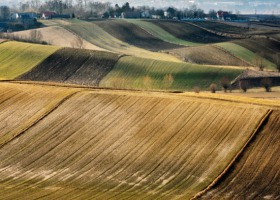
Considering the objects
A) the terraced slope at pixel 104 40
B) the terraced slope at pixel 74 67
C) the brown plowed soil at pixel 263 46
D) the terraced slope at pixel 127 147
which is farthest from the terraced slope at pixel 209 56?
the terraced slope at pixel 127 147

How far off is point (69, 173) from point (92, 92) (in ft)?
61.6

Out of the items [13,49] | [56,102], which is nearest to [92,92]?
[56,102]

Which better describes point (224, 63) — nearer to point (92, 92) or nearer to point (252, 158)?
point (92, 92)

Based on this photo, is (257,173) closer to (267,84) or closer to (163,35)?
(267,84)

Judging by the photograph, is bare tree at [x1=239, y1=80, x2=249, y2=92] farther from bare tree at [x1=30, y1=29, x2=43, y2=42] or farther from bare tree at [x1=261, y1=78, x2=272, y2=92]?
bare tree at [x1=30, y1=29, x2=43, y2=42]

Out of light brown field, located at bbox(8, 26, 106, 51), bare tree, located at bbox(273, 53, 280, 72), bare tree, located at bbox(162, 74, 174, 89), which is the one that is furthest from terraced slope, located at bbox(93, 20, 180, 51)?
bare tree, located at bbox(162, 74, 174, 89)

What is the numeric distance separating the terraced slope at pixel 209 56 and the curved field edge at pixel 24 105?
70.5 m

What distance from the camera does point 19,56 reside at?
119812 mm

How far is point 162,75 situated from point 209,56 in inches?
1428

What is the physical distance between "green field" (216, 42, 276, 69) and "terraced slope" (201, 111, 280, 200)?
86.3 metres

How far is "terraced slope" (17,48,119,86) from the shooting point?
4250 inches

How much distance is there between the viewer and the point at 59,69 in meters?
113

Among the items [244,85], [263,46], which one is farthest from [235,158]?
[263,46]

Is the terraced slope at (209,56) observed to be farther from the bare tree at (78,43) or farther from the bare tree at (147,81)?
the bare tree at (147,81)
